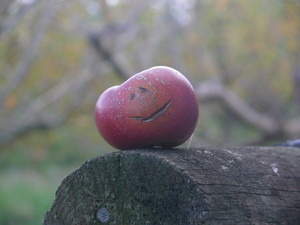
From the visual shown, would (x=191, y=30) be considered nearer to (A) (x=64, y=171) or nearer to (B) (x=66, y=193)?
(A) (x=64, y=171)

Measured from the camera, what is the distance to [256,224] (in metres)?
1.67

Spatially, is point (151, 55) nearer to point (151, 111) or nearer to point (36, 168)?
point (36, 168)

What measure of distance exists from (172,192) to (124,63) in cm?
759

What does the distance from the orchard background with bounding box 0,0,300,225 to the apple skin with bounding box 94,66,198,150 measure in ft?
12.8

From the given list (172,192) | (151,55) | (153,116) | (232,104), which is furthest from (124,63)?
(172,192)

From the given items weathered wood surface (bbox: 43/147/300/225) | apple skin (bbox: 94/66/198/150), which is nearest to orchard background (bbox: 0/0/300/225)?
apple skin (bbox: 94/66/198/150)

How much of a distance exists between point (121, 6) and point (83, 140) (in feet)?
21.3

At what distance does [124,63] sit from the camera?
9109 mm

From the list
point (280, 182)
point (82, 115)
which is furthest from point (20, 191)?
point (280, 182)

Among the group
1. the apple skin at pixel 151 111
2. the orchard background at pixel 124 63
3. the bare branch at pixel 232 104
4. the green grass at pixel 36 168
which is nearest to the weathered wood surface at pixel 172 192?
the apple skin at pixel 151 111

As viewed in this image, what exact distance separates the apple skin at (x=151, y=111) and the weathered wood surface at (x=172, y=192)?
7cm

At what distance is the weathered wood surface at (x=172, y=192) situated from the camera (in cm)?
157

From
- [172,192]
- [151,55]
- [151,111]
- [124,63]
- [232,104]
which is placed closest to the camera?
[172,192]

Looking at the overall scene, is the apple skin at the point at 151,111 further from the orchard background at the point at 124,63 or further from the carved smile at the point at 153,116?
the orchard background at the point at 124,63
